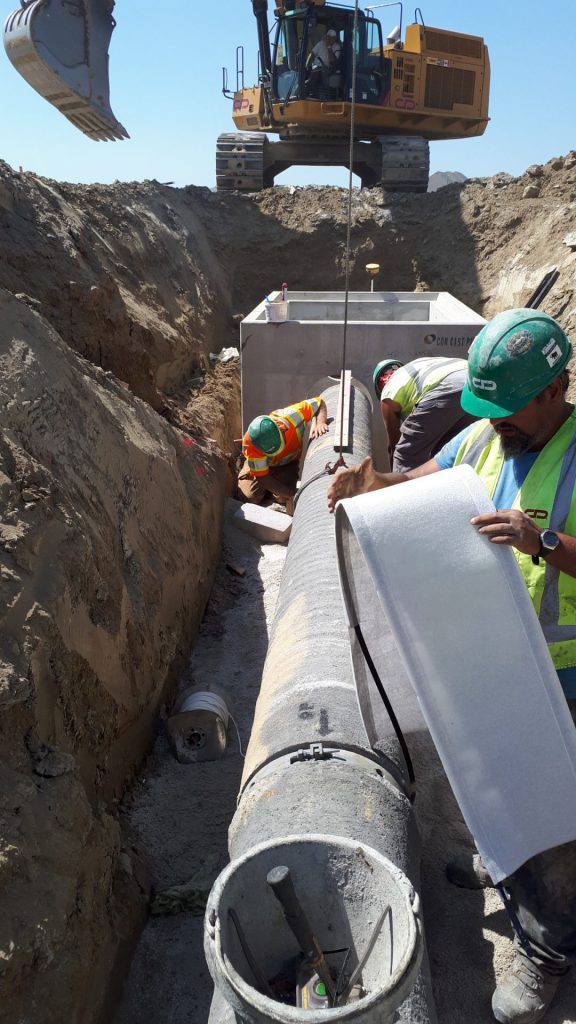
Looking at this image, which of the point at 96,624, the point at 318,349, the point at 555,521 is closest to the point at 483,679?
the point at 555,521

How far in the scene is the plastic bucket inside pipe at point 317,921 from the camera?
1.77 metres

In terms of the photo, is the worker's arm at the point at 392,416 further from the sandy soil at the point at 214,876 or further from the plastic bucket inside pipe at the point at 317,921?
the plastic bucket inside pipe at the point at 317,921

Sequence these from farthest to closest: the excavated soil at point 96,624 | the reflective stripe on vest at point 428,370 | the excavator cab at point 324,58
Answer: the excavator cab at point 324,58
the reflective stripe on vest at point 428,370
the excavated soil at point 96,624

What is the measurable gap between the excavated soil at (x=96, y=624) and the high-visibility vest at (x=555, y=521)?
1.37 meters

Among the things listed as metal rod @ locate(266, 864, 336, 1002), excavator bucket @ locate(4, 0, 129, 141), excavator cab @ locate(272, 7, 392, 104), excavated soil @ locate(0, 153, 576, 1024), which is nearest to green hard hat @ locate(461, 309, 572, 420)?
metal rod @ locate(266, 864, 336, 1002)

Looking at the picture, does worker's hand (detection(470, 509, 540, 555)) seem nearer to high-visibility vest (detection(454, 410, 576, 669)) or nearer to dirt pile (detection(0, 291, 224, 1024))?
high-visibility vest (detection(454, 410, 576, 669))

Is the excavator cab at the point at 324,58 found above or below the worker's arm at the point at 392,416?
above

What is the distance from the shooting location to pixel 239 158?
1709cm

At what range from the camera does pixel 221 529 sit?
6.60 meters

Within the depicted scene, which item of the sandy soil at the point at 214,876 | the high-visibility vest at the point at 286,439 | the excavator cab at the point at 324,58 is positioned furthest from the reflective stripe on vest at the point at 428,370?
the excavator cab at the point at 324,58

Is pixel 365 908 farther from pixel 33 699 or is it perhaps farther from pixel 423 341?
pixel 423 341

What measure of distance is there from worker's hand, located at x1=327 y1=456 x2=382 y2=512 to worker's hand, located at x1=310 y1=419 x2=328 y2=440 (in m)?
3.79

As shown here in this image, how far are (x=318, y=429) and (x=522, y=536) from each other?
4.71m

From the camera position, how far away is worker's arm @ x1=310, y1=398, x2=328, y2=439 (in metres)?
6.57
